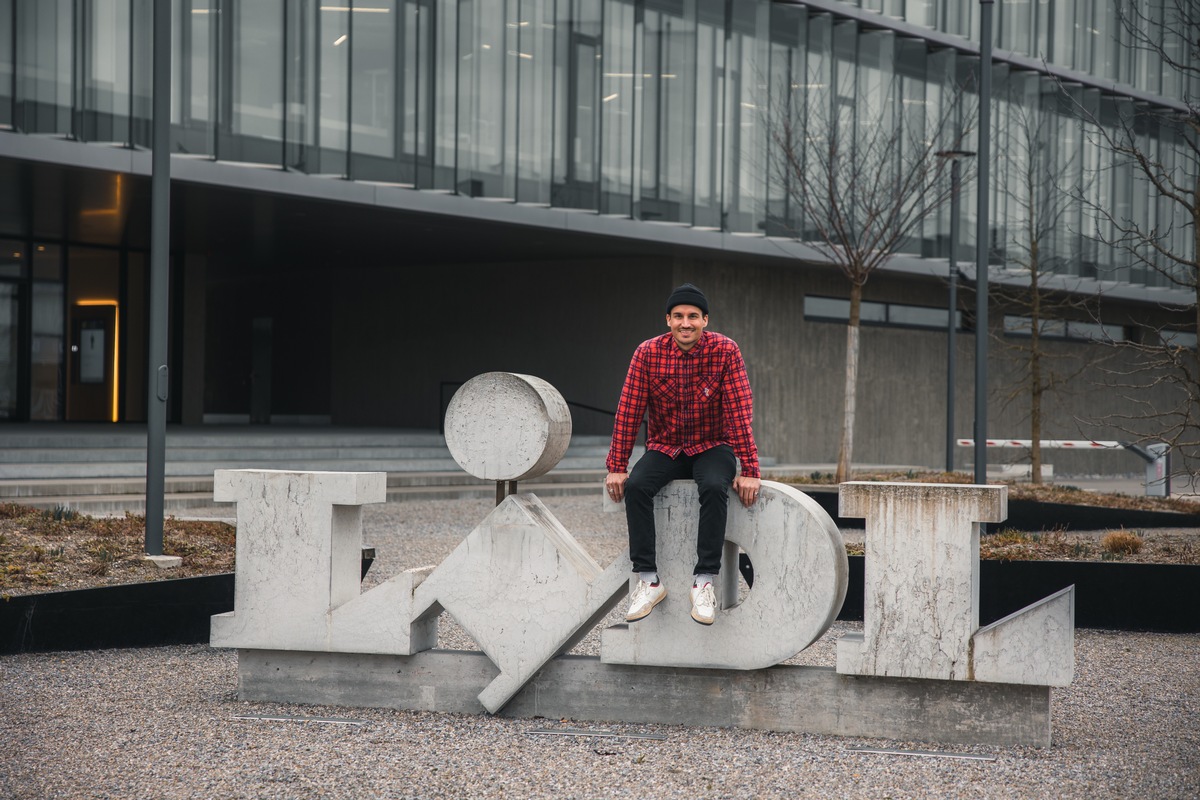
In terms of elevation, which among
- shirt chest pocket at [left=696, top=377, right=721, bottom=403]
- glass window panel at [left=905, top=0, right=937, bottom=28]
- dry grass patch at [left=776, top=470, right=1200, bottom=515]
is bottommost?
dry grass patch at [left=776, top=470, right=1200, bottom=515]

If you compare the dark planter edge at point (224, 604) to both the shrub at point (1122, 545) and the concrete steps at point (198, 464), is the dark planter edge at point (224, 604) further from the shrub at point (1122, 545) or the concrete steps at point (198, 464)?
the concrete steps at point (198, 464)

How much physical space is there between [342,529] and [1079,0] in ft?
99.9

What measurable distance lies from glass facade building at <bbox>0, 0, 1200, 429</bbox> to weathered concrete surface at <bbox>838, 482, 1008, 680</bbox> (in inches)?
598

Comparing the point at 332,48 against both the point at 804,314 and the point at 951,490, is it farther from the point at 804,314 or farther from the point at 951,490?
the point at 951,490

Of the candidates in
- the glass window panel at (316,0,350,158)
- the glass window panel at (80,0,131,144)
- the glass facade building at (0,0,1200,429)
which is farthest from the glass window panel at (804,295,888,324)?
the glass window panel at (80,0,131,144)

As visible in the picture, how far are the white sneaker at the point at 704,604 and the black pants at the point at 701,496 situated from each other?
0.25 feet

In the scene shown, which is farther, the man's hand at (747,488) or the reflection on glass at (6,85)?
the reflection on glass at (6,85)

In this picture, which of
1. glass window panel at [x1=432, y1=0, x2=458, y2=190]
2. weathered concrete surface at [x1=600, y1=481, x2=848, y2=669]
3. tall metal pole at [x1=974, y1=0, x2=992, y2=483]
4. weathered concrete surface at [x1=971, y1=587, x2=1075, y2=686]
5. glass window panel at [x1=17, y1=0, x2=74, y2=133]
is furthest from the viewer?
glass window panel at [x1=432, y1=0, x2=458, y2=190]

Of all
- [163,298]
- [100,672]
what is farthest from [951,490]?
[163,298]

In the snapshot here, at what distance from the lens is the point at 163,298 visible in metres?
9.76

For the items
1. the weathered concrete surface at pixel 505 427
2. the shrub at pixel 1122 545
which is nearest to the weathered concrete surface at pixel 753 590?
the weathered concrete surface at pixel 505 427

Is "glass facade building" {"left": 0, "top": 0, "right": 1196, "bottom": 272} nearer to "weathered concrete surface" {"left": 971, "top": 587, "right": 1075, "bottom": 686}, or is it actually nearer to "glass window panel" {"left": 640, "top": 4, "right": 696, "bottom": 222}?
"glass window panel" {"left": 640, "top": 4, "right": 696, "bottom": 222}

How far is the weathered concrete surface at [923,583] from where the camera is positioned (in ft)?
18.0

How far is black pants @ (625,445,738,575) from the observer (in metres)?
5.59
